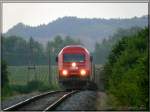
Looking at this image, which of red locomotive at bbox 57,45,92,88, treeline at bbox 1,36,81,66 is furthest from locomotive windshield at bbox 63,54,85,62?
treeline at bbox 1,36,81,66

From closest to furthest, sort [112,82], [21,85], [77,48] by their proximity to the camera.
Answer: [112,82], [77,48], [21,85]

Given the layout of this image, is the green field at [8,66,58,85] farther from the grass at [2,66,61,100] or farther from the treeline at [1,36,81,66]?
the treeline at [1,36,81,66]

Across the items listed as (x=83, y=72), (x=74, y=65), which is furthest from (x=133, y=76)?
(x=83, y=72)

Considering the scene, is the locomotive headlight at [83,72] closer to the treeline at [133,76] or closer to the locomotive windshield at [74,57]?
the locomotive windshield at [74,57]

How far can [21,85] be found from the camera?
129 feet

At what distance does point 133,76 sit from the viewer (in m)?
19.3

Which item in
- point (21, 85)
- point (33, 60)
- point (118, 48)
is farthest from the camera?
point (33, 60)

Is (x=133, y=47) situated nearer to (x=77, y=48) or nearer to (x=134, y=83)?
(x=134, y=83)

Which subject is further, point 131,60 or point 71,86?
point 71,86

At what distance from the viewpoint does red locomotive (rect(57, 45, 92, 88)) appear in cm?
3234

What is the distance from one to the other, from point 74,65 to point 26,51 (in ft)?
66.3

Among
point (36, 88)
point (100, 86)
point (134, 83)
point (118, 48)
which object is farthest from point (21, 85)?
point (134, 83)

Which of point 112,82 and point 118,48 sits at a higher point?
point 118,48

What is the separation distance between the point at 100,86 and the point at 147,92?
22.5m
